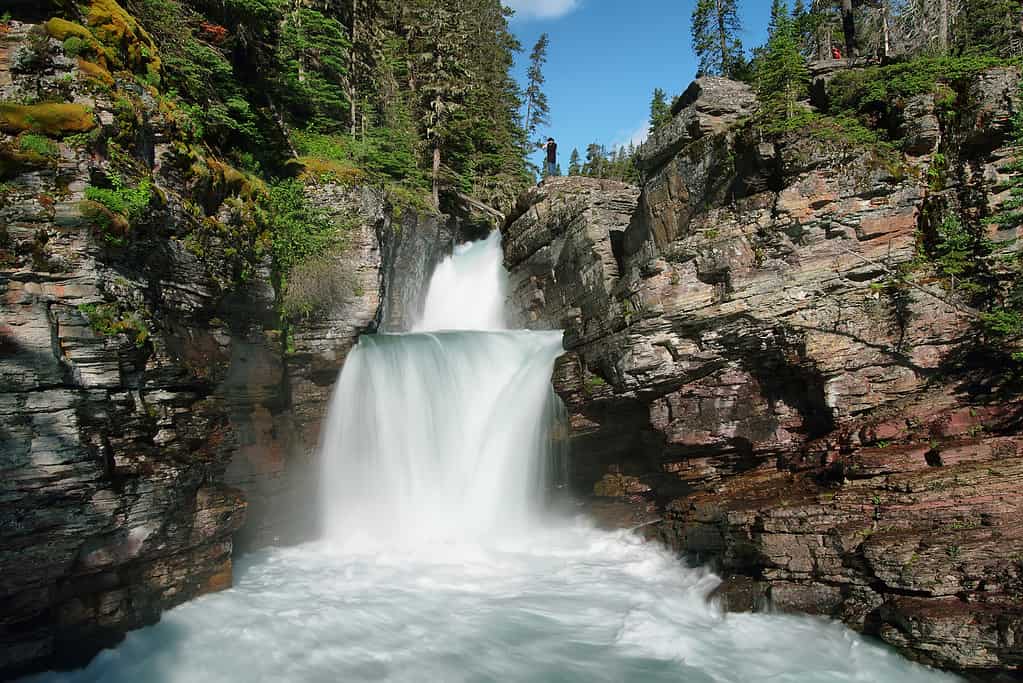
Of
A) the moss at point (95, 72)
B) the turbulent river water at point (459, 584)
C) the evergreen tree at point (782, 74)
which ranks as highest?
the evergreen tree at point (782, 74)

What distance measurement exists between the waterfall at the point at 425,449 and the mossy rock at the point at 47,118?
724 centimetres

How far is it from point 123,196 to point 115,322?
196 centimetres

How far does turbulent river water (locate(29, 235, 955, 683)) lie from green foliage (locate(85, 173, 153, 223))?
20.2ft

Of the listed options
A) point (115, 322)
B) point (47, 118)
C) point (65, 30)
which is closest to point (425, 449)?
point (115, 322)

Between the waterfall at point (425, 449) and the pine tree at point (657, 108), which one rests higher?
the pine tree at point (657, 108)

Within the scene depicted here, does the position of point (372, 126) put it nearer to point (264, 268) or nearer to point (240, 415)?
point (264, 268)

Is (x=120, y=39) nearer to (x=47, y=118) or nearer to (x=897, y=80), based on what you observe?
(x=47, y=118)

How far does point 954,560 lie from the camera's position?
8.10 meters

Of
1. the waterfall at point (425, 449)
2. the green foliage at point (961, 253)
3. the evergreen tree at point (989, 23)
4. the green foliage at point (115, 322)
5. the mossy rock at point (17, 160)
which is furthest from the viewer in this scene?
the evergreen tree at point (989, 23)

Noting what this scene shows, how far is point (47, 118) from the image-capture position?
840cm

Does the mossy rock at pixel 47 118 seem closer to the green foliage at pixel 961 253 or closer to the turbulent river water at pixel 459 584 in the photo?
the turbulent river water at pixel 459 584

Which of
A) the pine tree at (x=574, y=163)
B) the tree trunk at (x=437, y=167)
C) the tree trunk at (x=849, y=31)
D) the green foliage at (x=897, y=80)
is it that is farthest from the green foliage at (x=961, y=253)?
the pine tree at (x=574, y=163)

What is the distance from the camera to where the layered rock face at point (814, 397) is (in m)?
8.39

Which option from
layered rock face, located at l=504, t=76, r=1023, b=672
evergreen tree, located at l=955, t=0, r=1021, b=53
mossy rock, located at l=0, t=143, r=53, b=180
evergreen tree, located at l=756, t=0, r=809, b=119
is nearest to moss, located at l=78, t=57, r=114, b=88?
mossy rock, located at l=0, t=143, r=53, b=180
